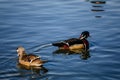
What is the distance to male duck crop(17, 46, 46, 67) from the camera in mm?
16016

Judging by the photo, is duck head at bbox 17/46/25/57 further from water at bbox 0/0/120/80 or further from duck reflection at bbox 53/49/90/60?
duck reflection at bbox 53/49/90/60

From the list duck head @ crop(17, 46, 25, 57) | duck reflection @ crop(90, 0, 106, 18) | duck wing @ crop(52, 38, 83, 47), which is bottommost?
duck head @ crop(17, 46, 25, 57)

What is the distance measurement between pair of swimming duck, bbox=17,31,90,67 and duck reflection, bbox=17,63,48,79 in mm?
174

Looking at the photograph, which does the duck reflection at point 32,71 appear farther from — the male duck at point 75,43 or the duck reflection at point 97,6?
the duck reflection at point 97,6

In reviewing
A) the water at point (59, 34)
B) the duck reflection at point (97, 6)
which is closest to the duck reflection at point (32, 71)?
the water at point (59, 34)

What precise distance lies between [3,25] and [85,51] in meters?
6.28

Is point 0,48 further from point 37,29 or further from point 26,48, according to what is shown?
point 37,29

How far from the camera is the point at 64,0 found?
29.3m

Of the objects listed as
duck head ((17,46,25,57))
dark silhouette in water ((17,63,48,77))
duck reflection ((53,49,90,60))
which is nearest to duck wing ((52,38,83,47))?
duck reflection ((53,49,90,60))

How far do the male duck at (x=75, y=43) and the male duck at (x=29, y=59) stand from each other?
2283 mm

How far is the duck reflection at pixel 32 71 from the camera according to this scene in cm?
1551

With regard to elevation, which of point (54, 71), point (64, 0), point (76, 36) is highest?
point (64, 0)

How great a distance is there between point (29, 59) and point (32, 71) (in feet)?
2.01

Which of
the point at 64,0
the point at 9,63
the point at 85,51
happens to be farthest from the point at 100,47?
the point at 64,0
